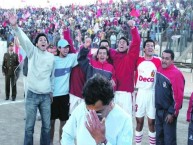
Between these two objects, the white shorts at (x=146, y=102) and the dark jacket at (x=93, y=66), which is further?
the white shorts at (x=146, y=102)

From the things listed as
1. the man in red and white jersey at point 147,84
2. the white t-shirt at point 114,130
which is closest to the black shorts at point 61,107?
the man in red and white jersey at point 147,84

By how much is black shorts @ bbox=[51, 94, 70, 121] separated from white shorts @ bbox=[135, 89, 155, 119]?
1.18 metres

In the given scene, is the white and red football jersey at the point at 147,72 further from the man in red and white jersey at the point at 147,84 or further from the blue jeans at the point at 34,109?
the blue jeans at the point at 34,109

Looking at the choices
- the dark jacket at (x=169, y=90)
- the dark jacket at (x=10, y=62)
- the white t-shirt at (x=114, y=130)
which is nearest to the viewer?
the white t-shirt at (x=114, y=130)

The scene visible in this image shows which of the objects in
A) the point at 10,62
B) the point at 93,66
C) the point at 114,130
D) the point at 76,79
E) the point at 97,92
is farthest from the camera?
the point at 10,62

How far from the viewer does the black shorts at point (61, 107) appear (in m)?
6.73

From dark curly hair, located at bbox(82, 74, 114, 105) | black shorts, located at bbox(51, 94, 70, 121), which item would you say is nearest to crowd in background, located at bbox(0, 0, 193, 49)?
black shorts, located at bbox(51, 94, 70, 121)

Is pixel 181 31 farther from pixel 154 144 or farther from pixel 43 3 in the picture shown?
pixel 43 3

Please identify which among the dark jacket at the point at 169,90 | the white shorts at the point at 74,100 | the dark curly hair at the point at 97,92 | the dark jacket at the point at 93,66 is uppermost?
the dark curly hair at the point at 97,92

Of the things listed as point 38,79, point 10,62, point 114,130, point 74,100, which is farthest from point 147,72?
point 10,62

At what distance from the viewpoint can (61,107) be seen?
6.80 m

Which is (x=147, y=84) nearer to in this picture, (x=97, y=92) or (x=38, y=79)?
(x=38, y=79)

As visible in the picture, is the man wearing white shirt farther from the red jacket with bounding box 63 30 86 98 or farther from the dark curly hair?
the red jacket with bounding box 63 30 86 98

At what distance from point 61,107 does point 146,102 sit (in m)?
1.41
